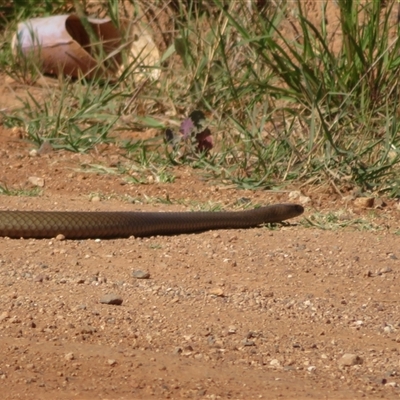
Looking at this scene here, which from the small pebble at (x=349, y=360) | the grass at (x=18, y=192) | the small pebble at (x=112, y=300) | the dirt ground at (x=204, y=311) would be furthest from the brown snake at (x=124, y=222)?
the small pebble at (x=349, y=360)

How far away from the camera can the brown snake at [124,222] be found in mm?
5047

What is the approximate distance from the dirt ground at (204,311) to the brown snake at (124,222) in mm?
59

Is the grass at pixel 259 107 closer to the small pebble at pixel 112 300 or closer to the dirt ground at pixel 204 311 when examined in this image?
the dirt ground at pixel 204 311

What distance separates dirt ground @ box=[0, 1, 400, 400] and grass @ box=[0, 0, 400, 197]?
15.1 inches

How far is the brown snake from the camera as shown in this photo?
16.6 ft

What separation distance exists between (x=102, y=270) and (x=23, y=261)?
34cm

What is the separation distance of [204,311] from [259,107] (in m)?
3.38

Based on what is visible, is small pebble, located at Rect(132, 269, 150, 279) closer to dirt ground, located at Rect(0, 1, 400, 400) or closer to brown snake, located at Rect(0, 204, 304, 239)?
dirt ground, located at Rect(0, 1, 400, 400)

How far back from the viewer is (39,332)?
12.0 feet

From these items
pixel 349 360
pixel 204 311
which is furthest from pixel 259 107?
pixel 349 360

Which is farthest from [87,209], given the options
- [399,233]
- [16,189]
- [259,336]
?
[259,336]

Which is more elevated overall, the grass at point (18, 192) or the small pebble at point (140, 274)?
the small pebble at point (140, 274)

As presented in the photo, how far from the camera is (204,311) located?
4.08 m

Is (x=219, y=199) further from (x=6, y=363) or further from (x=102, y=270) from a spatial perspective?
(x=6, y=363)
